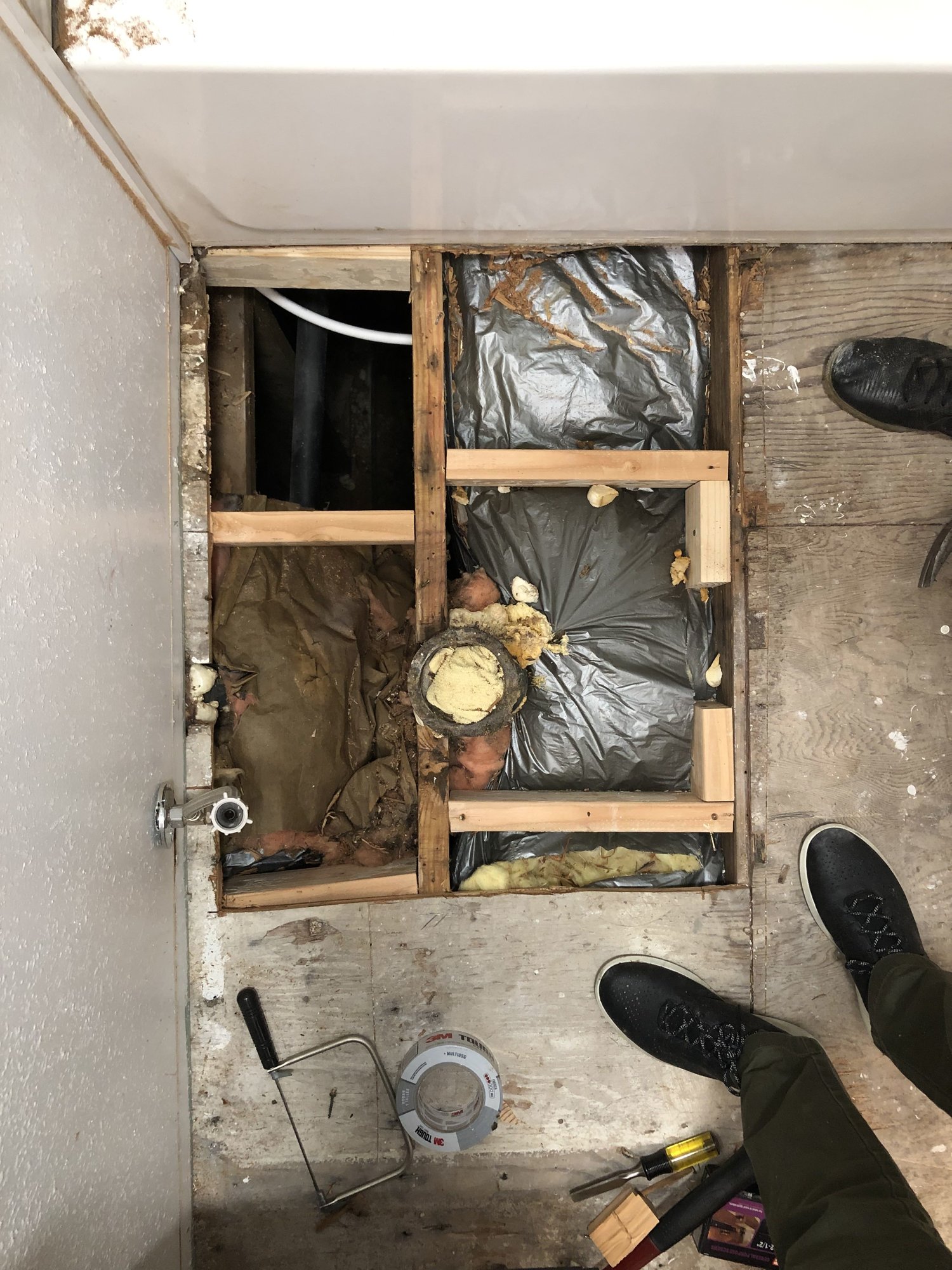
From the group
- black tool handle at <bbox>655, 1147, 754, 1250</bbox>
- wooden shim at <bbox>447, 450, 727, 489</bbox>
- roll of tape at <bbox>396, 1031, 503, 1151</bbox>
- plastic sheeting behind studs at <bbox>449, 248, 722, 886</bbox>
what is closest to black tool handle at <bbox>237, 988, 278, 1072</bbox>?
roll of tape at <bbox>396, 1031, 503, 1151</bbox>

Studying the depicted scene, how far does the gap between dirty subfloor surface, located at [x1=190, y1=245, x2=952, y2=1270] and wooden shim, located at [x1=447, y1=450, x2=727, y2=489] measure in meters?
0.11

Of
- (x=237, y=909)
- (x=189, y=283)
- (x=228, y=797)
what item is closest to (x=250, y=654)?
(x=228, y=797)

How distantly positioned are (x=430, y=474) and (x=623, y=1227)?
4.65 ft

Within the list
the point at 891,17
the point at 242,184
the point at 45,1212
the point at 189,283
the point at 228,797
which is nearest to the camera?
the point at 891,17

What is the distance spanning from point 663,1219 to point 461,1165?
0.38m

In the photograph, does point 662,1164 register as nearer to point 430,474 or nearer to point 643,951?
point 643,951

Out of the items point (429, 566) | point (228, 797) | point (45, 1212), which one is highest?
point (429, 566)

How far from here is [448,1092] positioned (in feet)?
4.31

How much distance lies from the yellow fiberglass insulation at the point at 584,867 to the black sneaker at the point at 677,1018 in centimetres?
16

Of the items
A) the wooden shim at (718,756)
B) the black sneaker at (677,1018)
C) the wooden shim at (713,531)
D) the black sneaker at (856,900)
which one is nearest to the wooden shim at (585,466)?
the wooden shim at (713,531)

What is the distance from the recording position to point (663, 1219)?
1262 mm

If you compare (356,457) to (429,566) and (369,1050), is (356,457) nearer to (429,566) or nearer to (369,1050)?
(429,566)

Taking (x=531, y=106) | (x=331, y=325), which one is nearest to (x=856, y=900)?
(x=531, y=106)

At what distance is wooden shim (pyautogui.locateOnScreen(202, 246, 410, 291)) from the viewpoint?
1.23 meters
